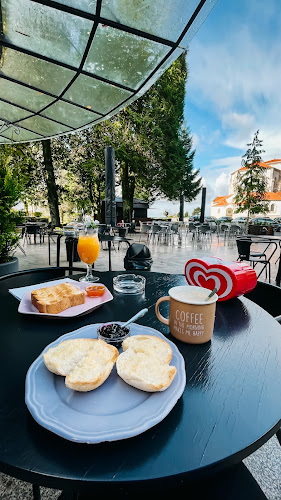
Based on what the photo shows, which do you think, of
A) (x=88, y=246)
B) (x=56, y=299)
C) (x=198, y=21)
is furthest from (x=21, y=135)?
(x=56, y=299)

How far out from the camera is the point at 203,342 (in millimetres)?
712

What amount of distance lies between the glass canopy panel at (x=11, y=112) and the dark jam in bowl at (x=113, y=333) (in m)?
5.24

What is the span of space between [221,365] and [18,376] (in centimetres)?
49

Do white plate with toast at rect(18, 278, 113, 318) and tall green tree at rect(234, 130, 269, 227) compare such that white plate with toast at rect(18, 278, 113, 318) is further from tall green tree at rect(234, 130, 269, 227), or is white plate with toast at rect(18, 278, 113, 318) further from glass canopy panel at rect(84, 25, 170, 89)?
tall green tree at rect(234, 130, 269, 227)

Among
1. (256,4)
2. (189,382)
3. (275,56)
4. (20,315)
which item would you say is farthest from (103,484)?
(275,56)

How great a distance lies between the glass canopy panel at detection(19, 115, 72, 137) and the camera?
4.84 meters

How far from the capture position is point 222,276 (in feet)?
3.36

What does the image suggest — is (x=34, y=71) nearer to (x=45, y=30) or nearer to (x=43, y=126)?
(x=45, y=30)

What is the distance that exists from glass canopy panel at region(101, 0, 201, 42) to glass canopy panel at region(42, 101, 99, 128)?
6.50 feet

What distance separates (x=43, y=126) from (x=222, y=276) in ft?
17.9

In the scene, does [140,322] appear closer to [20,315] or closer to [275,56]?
[20,315]

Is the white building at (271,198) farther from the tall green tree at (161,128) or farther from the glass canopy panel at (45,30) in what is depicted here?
the glass canopy panel at (45,30)

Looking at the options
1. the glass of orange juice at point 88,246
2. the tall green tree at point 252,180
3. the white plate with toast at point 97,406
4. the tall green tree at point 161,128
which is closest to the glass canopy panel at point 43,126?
the glass of orange juice at point 88,246

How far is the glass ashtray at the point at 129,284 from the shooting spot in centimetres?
115
